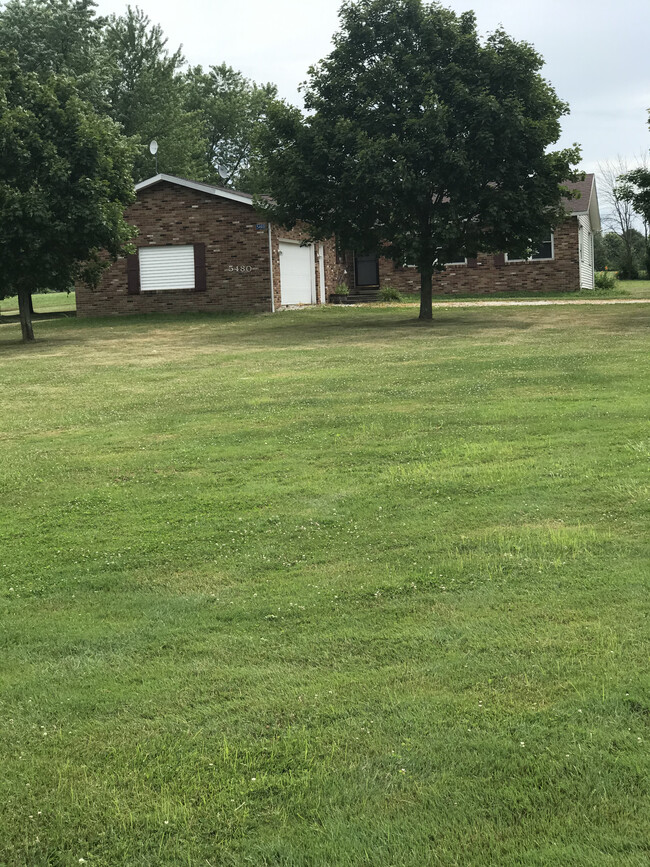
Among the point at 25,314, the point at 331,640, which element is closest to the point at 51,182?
the point at 25,314

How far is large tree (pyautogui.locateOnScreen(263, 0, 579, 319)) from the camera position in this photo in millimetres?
22984

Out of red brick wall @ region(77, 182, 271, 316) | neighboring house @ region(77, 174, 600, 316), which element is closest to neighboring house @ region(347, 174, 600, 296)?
neighboring house @ region(77, 174, 600, 316)

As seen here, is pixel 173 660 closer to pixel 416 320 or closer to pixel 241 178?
pixel 416 320

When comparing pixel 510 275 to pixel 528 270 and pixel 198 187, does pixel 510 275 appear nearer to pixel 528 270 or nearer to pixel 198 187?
pixel 528 270

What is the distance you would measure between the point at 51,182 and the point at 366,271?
19.0 meters

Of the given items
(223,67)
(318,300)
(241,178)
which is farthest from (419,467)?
(223,67)

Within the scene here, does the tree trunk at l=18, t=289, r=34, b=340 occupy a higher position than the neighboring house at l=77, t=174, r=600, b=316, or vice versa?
the neighboring house at l=77, t=174, r=600, b=316

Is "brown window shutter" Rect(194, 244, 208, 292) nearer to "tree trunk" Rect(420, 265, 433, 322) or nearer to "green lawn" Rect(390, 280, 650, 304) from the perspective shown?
"green lawn" Rect(390, 280, 650, 304)

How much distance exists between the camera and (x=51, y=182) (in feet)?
73.4

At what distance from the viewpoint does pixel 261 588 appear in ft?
17.4

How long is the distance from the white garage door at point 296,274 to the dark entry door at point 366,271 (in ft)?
15.4

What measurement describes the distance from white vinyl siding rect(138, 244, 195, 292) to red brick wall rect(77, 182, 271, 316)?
0.26 metres

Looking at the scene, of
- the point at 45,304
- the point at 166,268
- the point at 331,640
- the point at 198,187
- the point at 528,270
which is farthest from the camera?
the point at 45,304

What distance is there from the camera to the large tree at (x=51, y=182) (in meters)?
22.0
